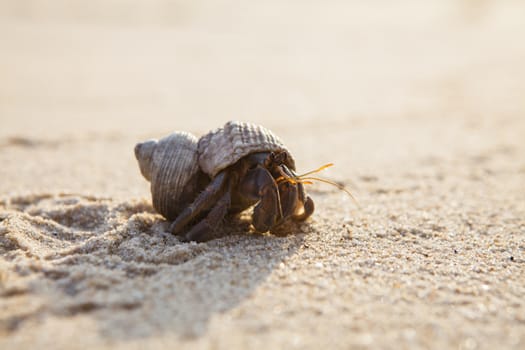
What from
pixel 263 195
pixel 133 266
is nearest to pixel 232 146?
pixel 263 195

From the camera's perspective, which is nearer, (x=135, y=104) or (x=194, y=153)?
(x=194, y=153)

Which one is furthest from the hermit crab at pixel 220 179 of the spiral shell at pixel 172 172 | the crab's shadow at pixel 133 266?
the crab's shadow at pixel 133 266

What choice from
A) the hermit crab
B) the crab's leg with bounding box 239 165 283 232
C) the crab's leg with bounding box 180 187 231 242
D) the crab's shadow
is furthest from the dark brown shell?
the crab's shadow

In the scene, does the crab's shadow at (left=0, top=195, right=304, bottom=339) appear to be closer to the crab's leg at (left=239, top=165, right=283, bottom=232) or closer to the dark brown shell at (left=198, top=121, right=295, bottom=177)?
the crab's leg at (left=239, top=165, right=283, bottom=232)

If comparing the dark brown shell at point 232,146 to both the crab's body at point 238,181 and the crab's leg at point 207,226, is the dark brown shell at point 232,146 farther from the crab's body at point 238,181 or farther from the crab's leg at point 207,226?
the crab's leg at point 207,226

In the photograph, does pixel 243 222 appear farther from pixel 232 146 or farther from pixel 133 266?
pixel 133 266

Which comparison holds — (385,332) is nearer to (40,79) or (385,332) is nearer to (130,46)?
(40,79)

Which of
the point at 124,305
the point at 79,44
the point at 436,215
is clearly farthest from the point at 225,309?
the point at 79,44
